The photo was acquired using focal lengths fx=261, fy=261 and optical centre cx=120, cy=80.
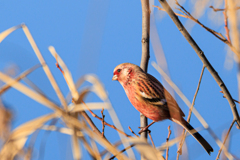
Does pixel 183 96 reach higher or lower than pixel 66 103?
higher

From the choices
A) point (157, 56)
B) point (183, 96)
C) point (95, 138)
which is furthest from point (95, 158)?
point (183, 96)

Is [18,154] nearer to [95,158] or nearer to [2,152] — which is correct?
A: [2,152]

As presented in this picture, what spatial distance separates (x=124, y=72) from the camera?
287cm

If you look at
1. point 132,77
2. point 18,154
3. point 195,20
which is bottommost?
point 18,154

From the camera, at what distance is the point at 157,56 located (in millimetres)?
1165

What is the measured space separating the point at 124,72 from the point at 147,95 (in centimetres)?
44

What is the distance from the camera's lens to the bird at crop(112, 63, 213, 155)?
2459 mm

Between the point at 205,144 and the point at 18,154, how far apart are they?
178cm

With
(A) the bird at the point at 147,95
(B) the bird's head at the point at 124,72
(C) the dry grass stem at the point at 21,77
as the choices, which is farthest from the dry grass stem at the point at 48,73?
(B) the bird's head at the point at 124,72

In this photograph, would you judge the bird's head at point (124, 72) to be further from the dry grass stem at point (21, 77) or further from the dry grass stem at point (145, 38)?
the dry grass stem at point (21, 77)

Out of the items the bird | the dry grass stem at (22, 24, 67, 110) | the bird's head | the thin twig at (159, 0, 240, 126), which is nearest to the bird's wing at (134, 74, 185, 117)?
the bird

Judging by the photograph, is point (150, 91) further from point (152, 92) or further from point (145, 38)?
point (145, 38)

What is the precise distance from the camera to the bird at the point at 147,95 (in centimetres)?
246

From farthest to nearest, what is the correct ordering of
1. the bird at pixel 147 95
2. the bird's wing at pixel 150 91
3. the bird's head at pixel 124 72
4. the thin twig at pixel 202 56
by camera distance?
the bird's head at pixel 124 72 < the bird's wing at pixel 150 91 < the bird at pixel 147 95 < the thin twig at pixel 202 56
